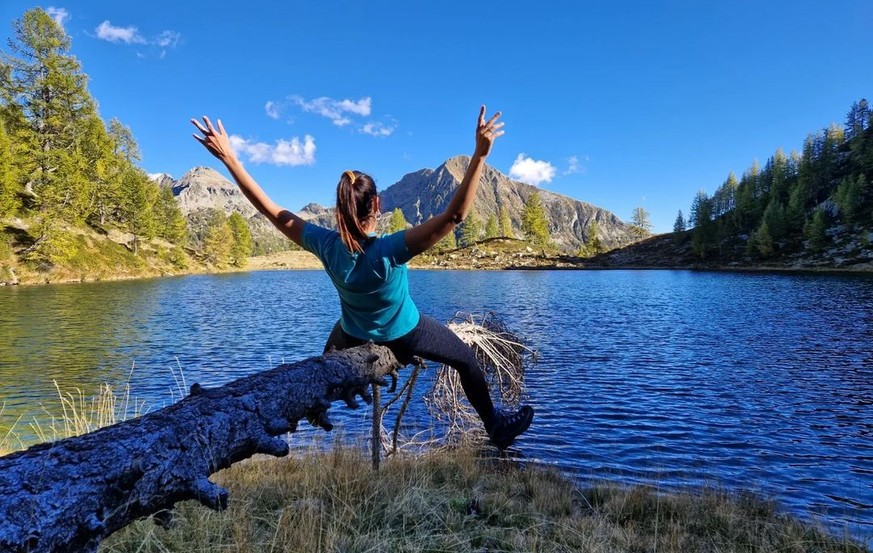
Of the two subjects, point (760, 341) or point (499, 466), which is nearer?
point (499, 466)

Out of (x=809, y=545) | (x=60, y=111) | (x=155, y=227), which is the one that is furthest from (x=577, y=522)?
(x=155, y=227)

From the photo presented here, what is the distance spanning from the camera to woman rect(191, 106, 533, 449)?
3.45 meters

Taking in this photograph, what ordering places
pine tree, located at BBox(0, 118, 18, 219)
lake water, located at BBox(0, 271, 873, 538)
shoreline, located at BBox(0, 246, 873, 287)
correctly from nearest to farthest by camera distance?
lake water, located at BBox(0, 271, 873, 538)
pine tree, located at BBox(0, 118, 18, 219)
shoreline, located at BBox(0, 246, 873, 287)

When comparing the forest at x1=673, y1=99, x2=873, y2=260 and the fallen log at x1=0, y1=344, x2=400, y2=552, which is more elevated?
the forest at x1=673, y1=99, x2=873, y2=260

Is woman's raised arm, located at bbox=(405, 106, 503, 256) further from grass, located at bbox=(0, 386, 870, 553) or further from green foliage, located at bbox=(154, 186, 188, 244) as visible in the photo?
green foliage, located at bbox=(154, 186, 188, 244)

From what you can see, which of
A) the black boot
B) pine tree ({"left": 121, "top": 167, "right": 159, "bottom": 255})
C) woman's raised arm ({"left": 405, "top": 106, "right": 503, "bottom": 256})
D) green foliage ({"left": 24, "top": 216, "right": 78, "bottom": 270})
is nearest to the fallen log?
woman's raised arm ({"left": 405, "top": 106, "right": 503, "bottom": 256})

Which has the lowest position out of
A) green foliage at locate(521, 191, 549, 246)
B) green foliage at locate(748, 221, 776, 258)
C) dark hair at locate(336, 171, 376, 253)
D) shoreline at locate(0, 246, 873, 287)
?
dark hair at locate(336, 171, 376, 253)

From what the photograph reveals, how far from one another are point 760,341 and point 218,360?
2578 cm

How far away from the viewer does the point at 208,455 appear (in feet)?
8.57

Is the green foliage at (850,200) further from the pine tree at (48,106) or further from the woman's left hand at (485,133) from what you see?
the pine tree at (48,106)

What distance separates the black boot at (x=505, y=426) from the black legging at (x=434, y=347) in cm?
48

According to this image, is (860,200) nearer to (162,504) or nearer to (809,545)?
(809,545)

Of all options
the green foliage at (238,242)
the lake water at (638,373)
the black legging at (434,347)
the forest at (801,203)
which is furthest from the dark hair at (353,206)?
the green foliage at (238,242)

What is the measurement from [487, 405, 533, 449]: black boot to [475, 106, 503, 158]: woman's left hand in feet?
11.1
